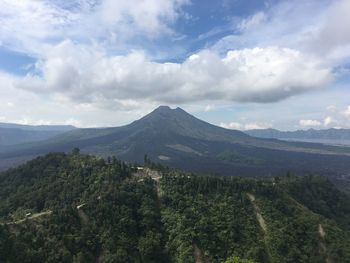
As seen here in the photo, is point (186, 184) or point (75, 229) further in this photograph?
point (186, 184)

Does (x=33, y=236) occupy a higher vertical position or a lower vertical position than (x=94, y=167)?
lower

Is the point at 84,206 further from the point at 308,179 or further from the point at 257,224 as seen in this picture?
the point at 308,179

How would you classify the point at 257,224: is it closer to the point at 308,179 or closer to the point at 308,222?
the point at 308,222

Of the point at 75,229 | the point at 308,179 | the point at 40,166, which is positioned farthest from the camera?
the point at 308,179

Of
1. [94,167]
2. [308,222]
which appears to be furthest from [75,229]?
[308,222]

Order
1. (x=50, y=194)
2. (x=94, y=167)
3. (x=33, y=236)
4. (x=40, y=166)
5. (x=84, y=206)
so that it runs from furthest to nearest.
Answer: (x=40, y=166), (x=94, y=167), (x=50, y=194), (x=84, y=206), (x=33, y=236)

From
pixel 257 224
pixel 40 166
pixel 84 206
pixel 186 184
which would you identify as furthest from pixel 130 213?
pixel 40 166
